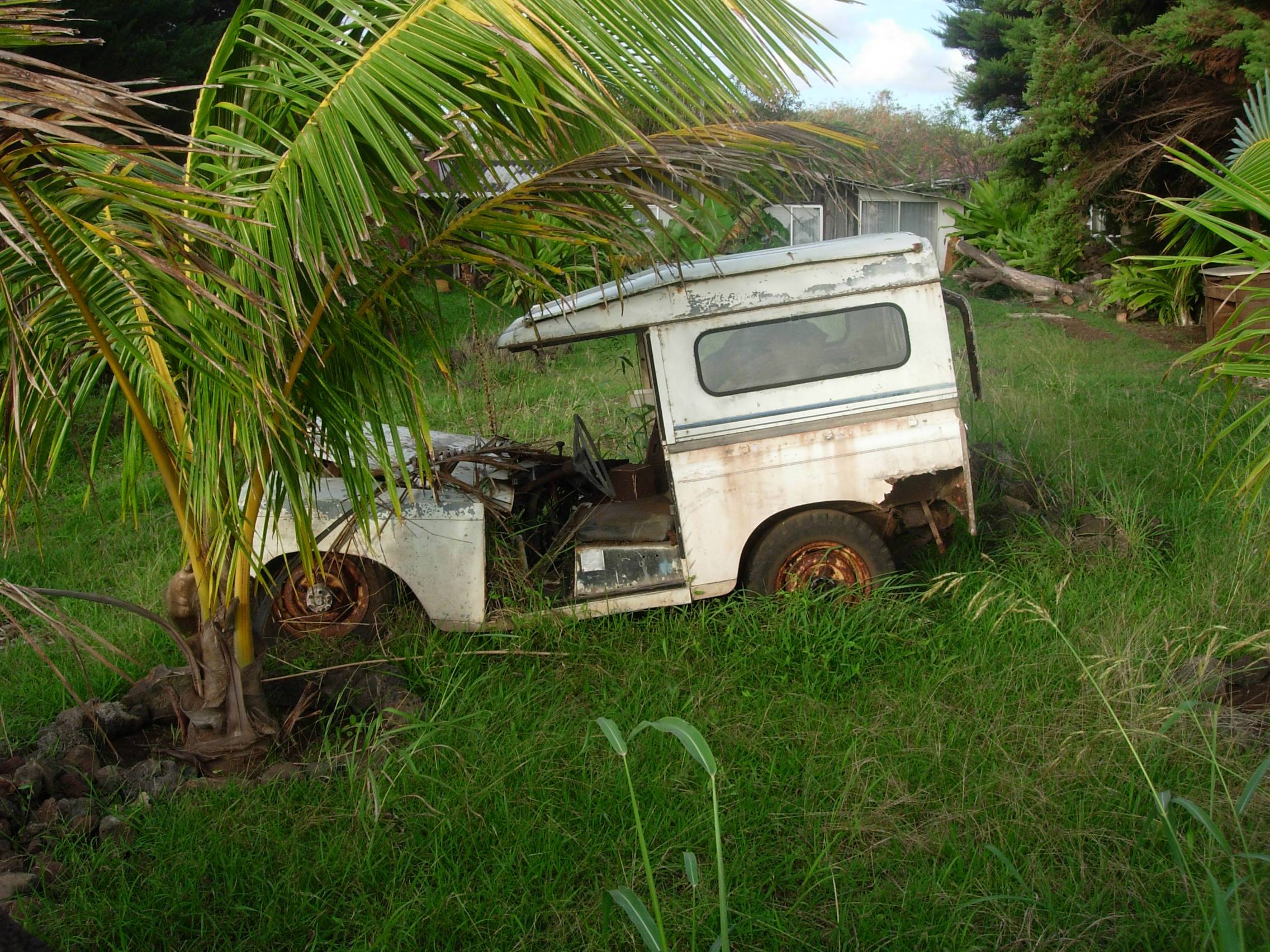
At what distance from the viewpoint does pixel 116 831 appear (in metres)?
3.47

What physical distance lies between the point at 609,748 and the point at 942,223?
92.6ft

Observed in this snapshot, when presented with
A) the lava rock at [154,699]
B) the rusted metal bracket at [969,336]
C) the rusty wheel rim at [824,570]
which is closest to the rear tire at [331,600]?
the lava rock at [154,699]

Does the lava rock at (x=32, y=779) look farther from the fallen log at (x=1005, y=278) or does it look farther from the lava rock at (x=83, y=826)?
the fallen log at (x=1005, y=278)

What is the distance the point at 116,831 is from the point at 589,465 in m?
2.91

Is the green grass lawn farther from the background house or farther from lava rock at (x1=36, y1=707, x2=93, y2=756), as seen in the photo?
the background house

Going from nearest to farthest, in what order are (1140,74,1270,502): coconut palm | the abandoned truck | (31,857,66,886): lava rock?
(1140,74,1270,502): coconut palm → (31,857,66,886): lava rock → the abandoned truck

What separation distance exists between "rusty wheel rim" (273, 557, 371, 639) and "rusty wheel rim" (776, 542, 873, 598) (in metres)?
2.15

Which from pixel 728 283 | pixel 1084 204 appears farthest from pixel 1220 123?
pixel 728 283

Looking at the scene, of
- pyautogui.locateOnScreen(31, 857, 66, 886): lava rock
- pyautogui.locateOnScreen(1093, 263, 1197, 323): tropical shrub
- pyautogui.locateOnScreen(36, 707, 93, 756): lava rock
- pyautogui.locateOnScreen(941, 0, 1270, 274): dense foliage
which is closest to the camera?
pyautogui.locateOnScreen(31, 857, 66, 886): lava rock

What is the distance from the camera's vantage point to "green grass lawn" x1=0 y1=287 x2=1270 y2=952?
9.85 feet

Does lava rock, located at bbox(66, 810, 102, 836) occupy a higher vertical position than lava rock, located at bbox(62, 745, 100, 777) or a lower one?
lower

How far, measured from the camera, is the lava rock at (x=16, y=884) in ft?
10.2

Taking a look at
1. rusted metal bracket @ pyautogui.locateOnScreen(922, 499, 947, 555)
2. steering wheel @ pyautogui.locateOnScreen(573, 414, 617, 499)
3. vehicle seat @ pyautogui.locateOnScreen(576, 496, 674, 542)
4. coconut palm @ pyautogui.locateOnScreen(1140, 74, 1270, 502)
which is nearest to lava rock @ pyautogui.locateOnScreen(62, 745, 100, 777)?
vehicle seat @ pyautogui.locateOnScreen(576, 496, 674, 542)

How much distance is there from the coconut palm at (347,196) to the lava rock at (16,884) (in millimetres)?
996
